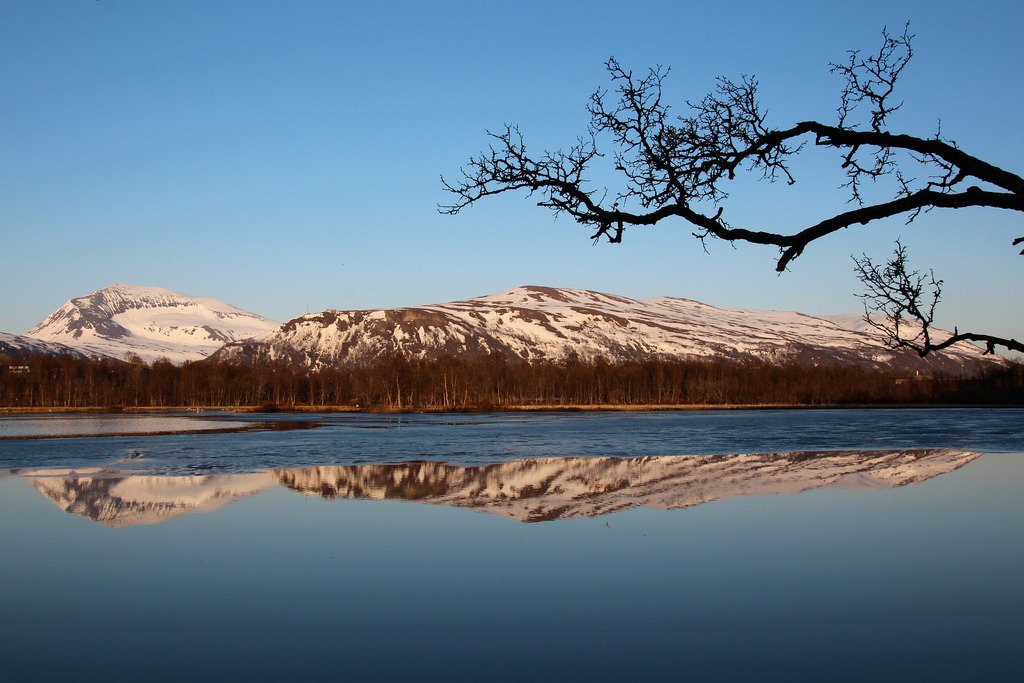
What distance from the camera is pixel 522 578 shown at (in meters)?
9.27

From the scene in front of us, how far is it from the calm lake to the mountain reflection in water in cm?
14

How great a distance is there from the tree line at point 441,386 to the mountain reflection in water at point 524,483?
360ft

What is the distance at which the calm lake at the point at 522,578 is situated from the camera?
6504 millimetres

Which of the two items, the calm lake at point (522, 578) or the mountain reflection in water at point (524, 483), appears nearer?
the calm lake at point (522, 578)

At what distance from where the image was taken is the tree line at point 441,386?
495 feet

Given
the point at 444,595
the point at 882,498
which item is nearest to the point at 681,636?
the point at 444,595

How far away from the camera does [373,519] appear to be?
14078 millimetres

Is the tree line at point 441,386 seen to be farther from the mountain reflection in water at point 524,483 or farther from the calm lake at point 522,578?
the calm lake at point 522,578

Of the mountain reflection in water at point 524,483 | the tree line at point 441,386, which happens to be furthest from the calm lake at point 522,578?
the tree line at point 441,386

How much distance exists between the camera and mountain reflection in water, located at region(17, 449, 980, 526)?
51.7ft

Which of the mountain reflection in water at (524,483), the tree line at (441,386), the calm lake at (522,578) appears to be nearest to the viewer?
the calm lake at (522,578)

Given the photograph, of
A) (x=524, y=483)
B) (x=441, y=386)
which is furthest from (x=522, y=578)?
(x=441, y=386)

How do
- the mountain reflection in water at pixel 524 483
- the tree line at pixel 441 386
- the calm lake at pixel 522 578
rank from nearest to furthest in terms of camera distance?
1. the calm lake at pixel 522 578
2. the mountain reflection in water at pixel 524 483
3. the tree line at pixel 441 386

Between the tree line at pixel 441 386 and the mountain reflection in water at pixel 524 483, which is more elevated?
the tree line at pixel 441 386
